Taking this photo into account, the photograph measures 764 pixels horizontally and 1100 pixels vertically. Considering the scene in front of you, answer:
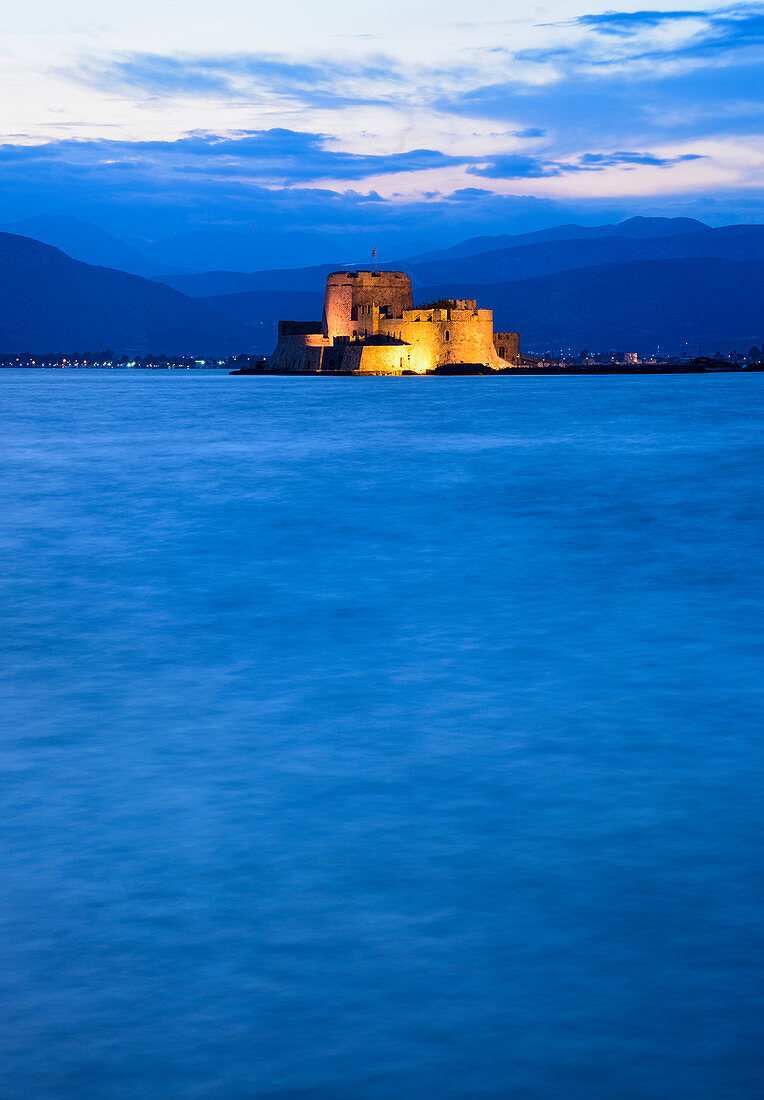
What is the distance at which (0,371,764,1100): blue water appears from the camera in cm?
314

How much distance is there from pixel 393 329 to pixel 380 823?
225 feet

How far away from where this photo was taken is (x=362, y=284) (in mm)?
71500

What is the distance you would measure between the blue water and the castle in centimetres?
5760

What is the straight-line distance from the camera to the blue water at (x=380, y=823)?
10.3ft

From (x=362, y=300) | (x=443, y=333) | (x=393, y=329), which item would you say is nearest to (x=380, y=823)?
(x=443, y=333)

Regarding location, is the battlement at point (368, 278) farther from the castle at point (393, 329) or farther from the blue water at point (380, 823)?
the blue water at point (380, 823)

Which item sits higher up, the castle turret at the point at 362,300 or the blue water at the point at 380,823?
the castle turret at the point at 362,300

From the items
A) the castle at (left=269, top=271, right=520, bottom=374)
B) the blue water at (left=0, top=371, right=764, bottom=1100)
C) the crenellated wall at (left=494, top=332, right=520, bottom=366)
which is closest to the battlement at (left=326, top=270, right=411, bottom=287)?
the castle at (left=269, top=271, right=520, bottom=374)

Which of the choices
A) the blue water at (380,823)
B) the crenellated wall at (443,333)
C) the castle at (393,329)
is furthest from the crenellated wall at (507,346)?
the blue water at (380,823)

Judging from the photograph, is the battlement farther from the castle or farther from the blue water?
the blue water

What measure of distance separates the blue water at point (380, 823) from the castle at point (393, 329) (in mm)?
57596

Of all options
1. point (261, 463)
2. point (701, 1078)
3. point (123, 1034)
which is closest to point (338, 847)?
point (123, 1034)

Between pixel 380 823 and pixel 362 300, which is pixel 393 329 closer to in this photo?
pixel 362 300

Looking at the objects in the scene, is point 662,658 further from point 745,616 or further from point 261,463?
point 261,463
